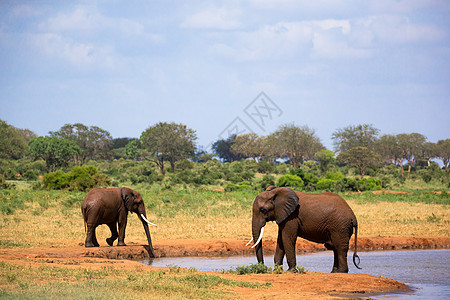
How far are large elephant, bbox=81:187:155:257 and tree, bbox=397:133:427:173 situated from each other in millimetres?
71653

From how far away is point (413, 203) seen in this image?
31.5 m

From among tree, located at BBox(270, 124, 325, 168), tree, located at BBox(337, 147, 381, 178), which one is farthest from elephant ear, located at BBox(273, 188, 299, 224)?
tree, located at BBox(270, 124, 325, 168)

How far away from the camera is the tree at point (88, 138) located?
79.6 metres

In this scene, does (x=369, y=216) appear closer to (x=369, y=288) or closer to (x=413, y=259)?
(x=413, y=259)

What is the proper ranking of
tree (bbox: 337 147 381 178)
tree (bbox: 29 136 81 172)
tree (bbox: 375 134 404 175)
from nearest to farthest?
tree (bbox: 29 136 81 172) → tree (bbox: 337 147 381 178) → tree (bbox: 375 134 404 175)

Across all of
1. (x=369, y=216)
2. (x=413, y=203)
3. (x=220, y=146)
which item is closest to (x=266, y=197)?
(x=369, y=216)

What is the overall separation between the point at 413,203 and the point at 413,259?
621 inches

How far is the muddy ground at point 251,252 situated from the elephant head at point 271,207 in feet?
3.99

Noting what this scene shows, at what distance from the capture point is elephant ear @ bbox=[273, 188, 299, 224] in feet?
43.1

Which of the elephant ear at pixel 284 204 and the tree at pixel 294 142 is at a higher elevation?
the tree at pixel 294 142

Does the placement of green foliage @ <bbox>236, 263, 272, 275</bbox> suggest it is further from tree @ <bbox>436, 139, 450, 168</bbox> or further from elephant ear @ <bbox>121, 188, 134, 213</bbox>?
tree @ <bbox>436, 139, 450, 168</bbox>

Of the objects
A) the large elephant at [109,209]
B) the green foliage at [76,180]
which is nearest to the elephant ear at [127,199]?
the large elephant at [109,209]

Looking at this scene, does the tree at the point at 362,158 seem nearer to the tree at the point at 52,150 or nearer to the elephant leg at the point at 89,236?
the tree at the point at 52,150

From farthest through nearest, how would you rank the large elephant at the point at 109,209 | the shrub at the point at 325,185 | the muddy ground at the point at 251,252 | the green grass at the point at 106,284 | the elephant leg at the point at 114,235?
the shrub at the point at 325,185 < the elephant leg at the point at 114,235 < the large elephant at the point at 109,209 < the muddy ground at the point at 251,252 < the green grass at the point at 106,284
